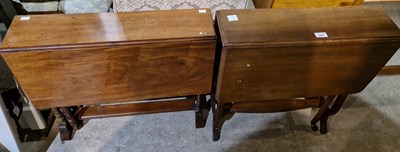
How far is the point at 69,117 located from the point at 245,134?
0.99 metres

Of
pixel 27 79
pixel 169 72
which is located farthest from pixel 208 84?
pixel 27 79

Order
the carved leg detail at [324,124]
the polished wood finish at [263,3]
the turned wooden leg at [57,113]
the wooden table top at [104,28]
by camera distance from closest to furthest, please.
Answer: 1. the wooden table top at [104,28]
2. the turned wooden leg at [57,113]
3. the carved leg detail at [324,124]
4. the polished wood finish at [263,3]

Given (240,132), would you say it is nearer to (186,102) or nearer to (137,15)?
(186,102)

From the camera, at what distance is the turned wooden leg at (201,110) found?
1550mm

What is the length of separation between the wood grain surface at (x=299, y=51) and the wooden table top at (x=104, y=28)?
0.44 ft

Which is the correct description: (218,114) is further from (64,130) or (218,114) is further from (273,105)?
(64,130)

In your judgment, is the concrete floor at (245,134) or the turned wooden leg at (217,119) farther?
the concrete floor at (245,134)

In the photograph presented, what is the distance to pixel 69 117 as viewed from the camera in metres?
1.50

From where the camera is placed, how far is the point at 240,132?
167 centimetres

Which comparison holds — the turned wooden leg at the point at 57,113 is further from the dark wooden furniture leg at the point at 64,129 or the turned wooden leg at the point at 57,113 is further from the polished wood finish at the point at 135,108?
the polished wood finish at the point at 135,108

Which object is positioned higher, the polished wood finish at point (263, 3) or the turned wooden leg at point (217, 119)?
the polished wood finish at point (263, 3)

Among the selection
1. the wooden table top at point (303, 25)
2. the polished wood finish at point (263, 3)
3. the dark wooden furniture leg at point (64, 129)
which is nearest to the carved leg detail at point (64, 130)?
the dark wooden furniture leg at point (64, 129)

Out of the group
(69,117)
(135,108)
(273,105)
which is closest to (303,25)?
(273,105)

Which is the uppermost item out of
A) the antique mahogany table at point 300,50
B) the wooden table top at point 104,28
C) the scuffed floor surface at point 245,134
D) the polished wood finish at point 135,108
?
the wooden table top at point 104,28
